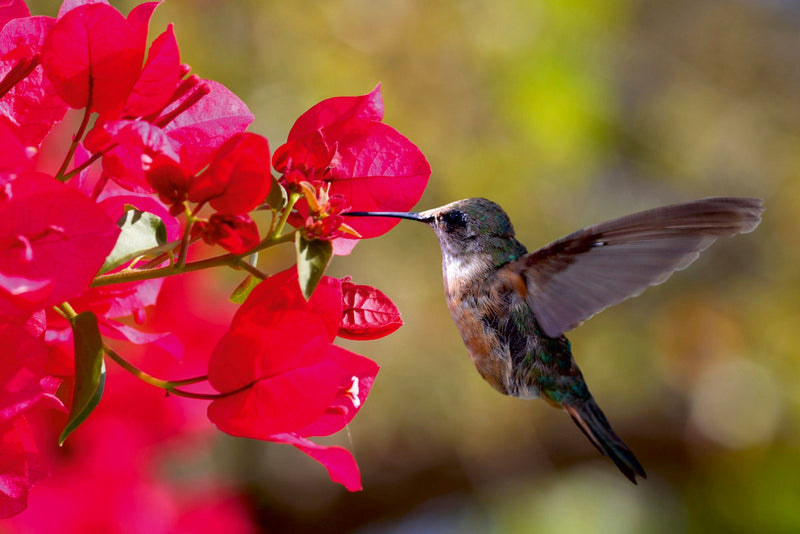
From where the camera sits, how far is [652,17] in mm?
3252

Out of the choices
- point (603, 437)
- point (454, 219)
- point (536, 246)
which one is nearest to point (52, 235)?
point (454, 219)

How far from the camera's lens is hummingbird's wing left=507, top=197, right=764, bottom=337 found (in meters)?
0.94

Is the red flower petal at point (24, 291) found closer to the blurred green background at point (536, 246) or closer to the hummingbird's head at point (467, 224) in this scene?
the hummingbird's head at point (467, 224)

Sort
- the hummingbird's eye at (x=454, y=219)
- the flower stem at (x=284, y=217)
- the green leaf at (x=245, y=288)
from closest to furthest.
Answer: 1. the flower stem at (x=284, y=217)
2. the green leaf at (x=245, y=288)
3. the hummingbird's eye at (x=454, y=219)

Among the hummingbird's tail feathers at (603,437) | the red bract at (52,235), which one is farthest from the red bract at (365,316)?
the hummingbird's tail feathers at (603,437)

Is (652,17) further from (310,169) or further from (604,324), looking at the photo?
(310,169)

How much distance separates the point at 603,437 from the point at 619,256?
24cm

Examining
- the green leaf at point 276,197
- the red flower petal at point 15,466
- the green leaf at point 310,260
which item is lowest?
the red flower petal at point 15,466

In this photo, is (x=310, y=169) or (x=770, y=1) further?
(x=770, y=1)

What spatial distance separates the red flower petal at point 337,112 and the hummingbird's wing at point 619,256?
0.35 metres

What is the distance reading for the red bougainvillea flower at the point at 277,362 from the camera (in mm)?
644

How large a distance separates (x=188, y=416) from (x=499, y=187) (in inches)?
40.7

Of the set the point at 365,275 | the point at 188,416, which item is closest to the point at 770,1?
the point at 365,275

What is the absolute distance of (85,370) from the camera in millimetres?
569
